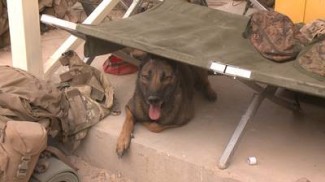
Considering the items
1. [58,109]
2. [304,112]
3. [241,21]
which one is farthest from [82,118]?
[304,112]

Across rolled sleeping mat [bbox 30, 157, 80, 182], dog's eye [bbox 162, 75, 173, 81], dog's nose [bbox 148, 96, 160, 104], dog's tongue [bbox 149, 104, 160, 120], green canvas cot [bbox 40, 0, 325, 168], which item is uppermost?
green canvas cot [bbox 40, 0, 325, 168]

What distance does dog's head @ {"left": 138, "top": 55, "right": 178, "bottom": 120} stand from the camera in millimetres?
3430

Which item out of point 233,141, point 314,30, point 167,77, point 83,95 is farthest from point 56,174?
point 314,30

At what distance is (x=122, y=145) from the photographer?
3.42 metres

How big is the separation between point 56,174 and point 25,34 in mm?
1220

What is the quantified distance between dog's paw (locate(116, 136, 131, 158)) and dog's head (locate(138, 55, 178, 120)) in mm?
234

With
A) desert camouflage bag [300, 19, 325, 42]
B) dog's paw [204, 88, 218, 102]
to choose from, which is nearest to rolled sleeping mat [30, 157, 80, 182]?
dog's paw [204, 88, 218, 102]

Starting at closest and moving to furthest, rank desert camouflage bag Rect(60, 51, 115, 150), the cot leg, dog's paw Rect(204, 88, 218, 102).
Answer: the cot leg, desert camouflage bag Rect(60, 51, 115, 150), dog's paw Rect(204, 88, 218, 102)

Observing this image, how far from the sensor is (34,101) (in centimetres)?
324

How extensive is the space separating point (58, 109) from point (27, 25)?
81 cm

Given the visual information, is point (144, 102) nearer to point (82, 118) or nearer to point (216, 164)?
point (82, 118)

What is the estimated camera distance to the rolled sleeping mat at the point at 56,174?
10.2 ft

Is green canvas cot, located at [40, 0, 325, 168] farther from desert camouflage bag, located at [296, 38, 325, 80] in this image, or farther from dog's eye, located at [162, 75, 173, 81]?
dog's eye, located at [162, 75, 173, 81]

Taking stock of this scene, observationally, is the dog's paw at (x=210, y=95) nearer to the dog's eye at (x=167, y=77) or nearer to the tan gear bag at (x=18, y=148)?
the dog's eye at (x=167, y=77)
